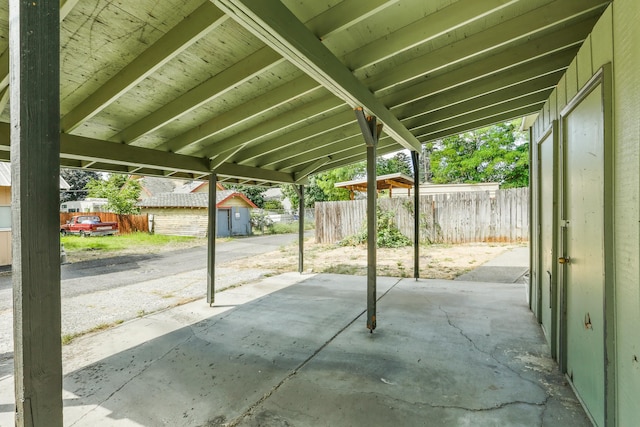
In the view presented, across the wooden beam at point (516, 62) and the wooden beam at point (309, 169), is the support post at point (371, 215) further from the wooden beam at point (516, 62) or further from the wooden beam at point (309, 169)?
the wooden beam at point (309, 169)

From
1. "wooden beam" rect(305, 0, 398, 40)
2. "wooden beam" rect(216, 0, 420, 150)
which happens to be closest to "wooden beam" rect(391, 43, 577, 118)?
"wooden beam" rect(216, 0, 420, 150)

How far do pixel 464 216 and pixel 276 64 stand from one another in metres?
9.97

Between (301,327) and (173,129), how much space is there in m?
2.78

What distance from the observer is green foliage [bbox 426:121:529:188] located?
15.7m

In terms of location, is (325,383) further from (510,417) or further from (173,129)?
(173,129)

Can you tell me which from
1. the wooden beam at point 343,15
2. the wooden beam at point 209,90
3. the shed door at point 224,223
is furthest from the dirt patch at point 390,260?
the shed door at point 224,223

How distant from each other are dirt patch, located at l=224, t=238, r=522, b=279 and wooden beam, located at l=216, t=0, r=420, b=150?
4860mm

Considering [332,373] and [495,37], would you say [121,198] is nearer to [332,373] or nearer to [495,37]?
[332,373]

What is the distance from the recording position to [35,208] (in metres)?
1.02

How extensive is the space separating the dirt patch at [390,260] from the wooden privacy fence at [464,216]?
0.51 m

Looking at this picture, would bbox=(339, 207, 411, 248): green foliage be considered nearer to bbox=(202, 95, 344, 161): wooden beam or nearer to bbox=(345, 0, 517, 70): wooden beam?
bbox=(202, 95, 344, 161): wooden beam

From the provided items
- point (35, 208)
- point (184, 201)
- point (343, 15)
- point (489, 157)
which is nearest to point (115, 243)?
Result: point (184, 201)

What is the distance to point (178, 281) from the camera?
6867 millimetres

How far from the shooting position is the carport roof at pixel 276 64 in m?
2.01
